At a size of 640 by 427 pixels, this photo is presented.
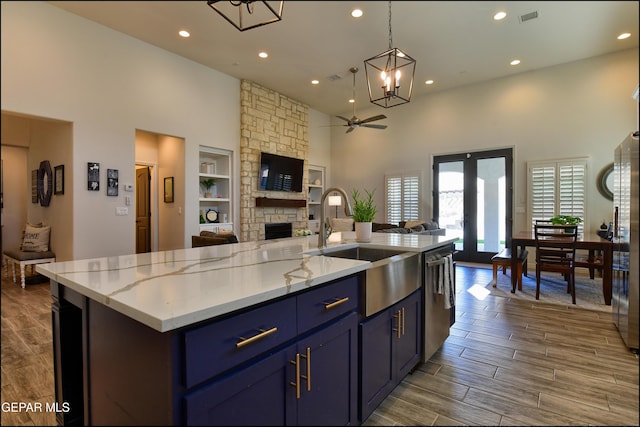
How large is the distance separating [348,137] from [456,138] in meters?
2.74

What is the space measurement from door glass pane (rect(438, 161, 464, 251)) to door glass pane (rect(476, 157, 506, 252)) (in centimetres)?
35

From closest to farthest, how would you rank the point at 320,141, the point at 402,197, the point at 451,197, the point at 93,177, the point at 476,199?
the point at 93,177 → the point at 476,199 → the point at 451,197 → the point at 402,197 → the point at 320,141

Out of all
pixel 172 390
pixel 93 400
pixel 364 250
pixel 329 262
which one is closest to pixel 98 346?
pixel 93 400

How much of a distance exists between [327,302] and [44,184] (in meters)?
1.08

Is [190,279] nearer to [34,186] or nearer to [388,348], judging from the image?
[34,186]

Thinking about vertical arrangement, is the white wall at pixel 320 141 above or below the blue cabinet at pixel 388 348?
above

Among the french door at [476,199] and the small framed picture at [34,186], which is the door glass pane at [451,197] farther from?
the small framed picture at [34,186]

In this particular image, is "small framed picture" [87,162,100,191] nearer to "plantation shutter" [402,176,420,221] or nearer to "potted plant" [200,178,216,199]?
"potted plant" [200,178,216,199]

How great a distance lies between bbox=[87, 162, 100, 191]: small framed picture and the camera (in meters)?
2.77

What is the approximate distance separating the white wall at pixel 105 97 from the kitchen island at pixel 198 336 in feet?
1.80

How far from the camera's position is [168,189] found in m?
5.62

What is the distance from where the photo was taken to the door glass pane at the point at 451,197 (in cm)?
645

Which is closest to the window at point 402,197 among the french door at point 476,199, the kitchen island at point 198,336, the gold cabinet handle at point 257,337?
the french door at point 476,199

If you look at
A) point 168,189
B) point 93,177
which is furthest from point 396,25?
point 168,189
